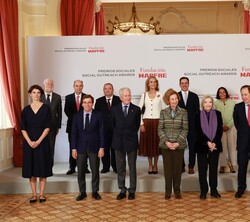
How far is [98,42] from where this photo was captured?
6.86 metres

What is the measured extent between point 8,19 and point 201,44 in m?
3.07

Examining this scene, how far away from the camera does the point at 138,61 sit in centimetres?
683

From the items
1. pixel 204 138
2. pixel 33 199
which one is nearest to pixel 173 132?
pixel 204 138

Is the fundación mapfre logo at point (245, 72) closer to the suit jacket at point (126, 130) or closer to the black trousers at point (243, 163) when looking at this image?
the black trousers at point (243, 163)

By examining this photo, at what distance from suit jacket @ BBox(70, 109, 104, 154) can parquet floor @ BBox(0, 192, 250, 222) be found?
2.23ft

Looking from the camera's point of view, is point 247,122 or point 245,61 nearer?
point 247,122

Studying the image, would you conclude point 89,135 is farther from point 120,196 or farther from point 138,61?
point 138,61

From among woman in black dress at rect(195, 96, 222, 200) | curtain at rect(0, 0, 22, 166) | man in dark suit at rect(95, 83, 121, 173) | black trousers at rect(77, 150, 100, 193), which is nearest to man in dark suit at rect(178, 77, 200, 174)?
woman in black dress at rect(195, 96, 222, 200)

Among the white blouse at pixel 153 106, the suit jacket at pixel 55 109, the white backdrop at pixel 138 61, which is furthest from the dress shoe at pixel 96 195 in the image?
the white backdrop at pixel 138 61

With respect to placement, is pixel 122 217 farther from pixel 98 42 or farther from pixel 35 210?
pixel 98 42

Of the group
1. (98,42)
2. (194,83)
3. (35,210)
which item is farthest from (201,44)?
(35,210)

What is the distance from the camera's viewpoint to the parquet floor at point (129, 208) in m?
4.39

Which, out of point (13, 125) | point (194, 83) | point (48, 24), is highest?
point (48, 24)

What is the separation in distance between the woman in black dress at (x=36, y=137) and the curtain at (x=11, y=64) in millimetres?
1476
